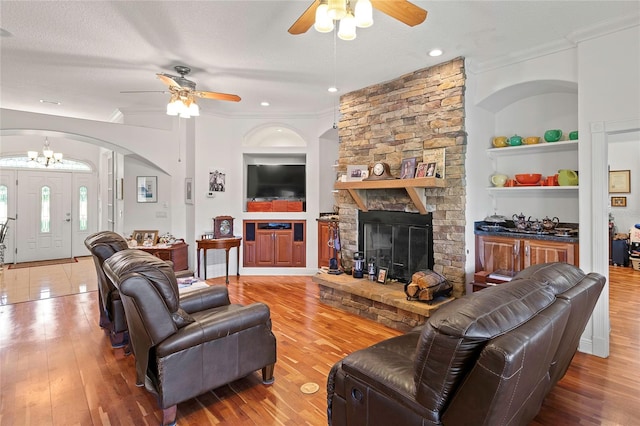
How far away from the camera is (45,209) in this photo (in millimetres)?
7902

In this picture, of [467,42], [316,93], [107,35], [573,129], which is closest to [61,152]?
[107,35]

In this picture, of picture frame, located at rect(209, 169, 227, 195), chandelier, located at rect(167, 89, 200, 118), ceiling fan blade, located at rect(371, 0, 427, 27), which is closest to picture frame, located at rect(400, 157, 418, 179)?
ceiling fan blade, located at rect(371, 0, 427, 27)

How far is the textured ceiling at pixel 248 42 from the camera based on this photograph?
9.25ft

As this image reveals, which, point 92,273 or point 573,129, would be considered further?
point 92,273

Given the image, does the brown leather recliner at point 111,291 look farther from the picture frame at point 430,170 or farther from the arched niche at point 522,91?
the arched niche at point 522,91

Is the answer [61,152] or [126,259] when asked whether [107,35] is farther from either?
[61,152]

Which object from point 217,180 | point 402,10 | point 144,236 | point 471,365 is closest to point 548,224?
point 402,10

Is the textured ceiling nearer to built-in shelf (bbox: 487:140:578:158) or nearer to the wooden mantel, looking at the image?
built-in shelf (bbox: 487:140:578:158)

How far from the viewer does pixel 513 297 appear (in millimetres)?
1496

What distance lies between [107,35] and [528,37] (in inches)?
158

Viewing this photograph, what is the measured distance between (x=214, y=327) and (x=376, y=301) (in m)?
2.24

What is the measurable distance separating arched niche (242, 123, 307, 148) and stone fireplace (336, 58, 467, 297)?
6.59 ft

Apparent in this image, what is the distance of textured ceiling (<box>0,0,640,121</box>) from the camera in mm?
2818

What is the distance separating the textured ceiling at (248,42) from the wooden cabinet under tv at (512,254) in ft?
6.42
